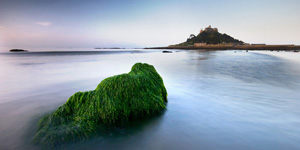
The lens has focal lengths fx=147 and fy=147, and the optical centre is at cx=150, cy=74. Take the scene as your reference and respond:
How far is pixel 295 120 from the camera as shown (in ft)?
11.3

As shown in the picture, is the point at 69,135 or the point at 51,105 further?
the point at 51,105

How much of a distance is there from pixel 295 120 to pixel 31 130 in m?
5.88

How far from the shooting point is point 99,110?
3172 mm

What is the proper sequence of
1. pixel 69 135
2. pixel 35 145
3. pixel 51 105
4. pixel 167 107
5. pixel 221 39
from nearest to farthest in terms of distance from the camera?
pixel 35 145 → pixel 69 135 → pixel 167 107 → pixel 51 105 → pixel 221 39

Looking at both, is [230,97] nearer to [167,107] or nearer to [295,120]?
[295,120]

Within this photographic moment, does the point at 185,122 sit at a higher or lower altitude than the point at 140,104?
lower

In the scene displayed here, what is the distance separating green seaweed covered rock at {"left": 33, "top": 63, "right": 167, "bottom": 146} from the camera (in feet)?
8.93

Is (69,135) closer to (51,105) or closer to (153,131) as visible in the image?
(153,131)

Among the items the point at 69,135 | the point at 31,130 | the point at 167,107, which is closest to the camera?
the point at 69,135

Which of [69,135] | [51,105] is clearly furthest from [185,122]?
[51,105]

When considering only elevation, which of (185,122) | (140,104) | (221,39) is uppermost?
(221,39)

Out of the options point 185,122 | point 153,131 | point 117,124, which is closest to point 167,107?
point 185,122

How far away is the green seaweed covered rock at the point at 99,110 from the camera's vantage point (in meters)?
2.72

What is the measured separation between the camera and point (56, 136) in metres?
2.63
